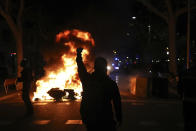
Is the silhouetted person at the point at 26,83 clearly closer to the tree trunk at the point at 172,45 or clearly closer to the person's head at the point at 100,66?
the person's head at the point at 100,66

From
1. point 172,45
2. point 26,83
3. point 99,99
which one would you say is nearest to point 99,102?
point 99,99

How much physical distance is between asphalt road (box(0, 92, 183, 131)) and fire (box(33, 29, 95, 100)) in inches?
154

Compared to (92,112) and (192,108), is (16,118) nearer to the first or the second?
(92,112)

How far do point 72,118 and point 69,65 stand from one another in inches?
319

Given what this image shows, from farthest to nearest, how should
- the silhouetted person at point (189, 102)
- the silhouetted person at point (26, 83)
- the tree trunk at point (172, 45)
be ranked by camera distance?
the tree trunk at point (172, 45) < the silhouetted person at point (26, 83) < the silhouetted person at point (189, 102)

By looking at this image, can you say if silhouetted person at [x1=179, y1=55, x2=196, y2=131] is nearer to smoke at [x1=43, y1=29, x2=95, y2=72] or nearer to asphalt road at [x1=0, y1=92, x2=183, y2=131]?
asphalt road at [x1=0, y1=92, x2=183, y2=131]

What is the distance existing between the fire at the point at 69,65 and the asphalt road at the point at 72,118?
12.8 feet

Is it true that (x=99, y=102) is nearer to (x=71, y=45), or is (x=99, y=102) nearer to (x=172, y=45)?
(x=71, y=45)

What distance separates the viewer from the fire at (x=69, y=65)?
49.8 feet

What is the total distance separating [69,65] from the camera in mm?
16422

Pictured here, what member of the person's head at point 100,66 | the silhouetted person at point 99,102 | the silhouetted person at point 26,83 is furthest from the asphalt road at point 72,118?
the person's head at point 100,66

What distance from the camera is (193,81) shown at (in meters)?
3.89

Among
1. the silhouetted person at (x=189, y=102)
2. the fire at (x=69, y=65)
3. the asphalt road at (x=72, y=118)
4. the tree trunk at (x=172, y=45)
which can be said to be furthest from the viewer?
the tree trunk at (x=172, y=45)

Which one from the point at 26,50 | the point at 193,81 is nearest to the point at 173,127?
the point at 193,81
